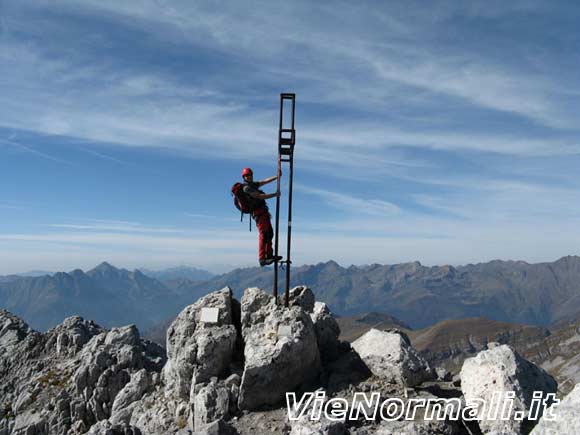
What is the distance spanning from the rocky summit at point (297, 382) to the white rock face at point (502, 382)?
42 mm

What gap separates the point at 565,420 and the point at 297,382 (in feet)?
39.9

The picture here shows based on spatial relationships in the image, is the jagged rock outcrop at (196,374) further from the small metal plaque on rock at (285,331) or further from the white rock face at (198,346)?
the small metal plaque on rock at (285,331)

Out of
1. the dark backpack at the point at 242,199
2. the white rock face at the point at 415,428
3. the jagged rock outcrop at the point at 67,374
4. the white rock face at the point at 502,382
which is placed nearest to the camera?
the white rock face at the point at 415,428

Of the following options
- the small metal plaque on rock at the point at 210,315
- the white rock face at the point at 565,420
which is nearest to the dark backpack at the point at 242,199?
the small metal plaque on rock at the point at 210,315

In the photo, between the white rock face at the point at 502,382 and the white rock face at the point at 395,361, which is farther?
the white rock face at the point at 395,361

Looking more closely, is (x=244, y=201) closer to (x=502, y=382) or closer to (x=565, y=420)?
(x=502, y=382)

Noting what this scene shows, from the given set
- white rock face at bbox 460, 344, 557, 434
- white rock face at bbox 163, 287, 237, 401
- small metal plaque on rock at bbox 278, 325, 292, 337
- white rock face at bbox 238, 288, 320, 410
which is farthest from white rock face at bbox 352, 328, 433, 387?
white rock face at bbox 163, 287, 237, 401

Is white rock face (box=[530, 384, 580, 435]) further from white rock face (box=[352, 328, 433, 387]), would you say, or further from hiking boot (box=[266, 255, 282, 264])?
hiking boot (box=[266, 255, 282, 264])

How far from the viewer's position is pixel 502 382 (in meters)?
15.9

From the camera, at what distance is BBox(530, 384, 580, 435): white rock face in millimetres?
9922

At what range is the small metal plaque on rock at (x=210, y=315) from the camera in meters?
23.6

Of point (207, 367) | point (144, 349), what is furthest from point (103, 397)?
point (207, 367)

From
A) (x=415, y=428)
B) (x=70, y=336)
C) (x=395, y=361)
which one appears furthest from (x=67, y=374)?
(x=415, y=428)

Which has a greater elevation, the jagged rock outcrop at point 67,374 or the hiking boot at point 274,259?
the hiking boot at point 274,259
